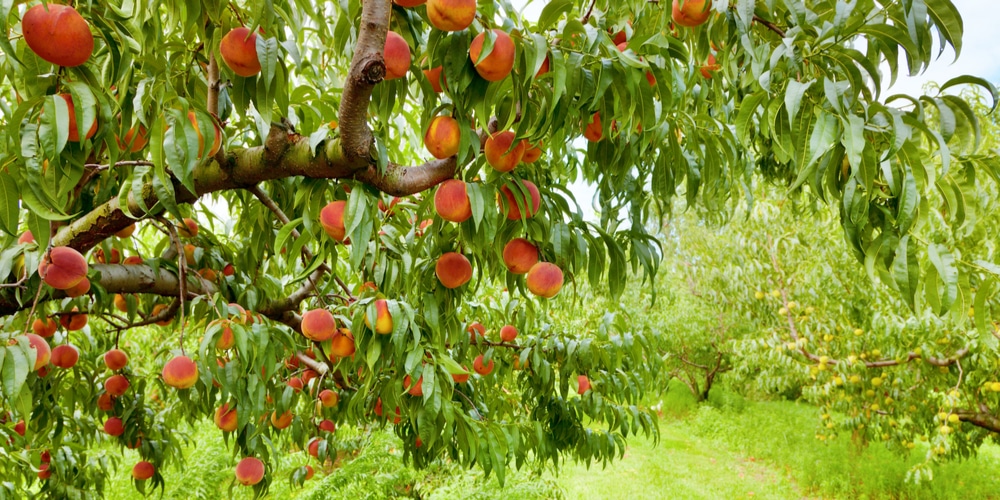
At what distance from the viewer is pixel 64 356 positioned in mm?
1926

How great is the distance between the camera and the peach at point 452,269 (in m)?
1.19

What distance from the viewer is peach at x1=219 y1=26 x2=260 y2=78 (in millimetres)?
842

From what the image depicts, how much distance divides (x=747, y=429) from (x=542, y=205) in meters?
9.54

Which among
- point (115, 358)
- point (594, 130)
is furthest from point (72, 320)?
point (594, 130)

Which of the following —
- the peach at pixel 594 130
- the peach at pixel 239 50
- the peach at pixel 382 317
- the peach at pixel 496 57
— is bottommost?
the peach at pixel 382 317

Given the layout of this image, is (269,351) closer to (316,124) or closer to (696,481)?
(316,124)

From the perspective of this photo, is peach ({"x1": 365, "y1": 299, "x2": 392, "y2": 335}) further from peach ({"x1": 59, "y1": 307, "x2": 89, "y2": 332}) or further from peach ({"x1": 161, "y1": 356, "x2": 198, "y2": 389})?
peach ({"x1": 59, "y1": 307, "x2": 89, "y2": 332})

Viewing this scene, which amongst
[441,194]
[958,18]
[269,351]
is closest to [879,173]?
[958,18]

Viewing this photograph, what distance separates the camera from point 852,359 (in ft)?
15.0

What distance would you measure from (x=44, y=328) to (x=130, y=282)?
0.56 meters

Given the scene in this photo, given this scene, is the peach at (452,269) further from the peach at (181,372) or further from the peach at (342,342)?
the peach at (181,372)

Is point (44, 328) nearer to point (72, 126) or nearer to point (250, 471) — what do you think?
point (250, 471)

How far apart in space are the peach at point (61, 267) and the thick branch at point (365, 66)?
2.65 feet

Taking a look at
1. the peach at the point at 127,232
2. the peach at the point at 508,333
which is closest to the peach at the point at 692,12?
the peach at the point at 508,333
